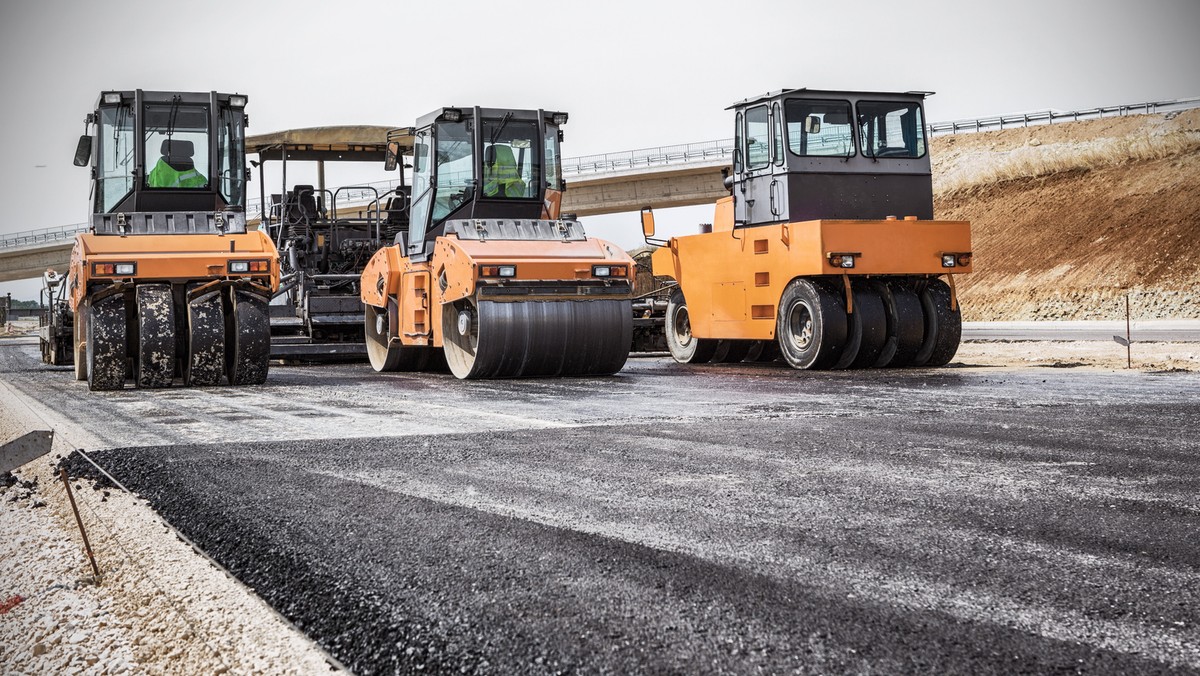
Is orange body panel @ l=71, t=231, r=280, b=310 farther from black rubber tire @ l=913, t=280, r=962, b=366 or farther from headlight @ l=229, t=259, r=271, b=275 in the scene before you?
black rubber tire @ l=913, t=280, r=962, b=366

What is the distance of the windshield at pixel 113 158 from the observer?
12211mm

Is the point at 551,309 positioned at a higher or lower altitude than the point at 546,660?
higher

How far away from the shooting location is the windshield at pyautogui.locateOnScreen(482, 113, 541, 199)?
1289cm

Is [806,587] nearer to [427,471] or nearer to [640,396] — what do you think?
[427,471]

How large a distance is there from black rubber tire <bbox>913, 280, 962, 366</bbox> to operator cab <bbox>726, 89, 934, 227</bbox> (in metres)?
1.05

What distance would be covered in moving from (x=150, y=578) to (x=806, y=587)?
79.6 inches

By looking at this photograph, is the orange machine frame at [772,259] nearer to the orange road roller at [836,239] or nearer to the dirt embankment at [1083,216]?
the orange road roller at [836,239]

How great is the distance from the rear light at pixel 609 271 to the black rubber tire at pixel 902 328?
292 centimetres

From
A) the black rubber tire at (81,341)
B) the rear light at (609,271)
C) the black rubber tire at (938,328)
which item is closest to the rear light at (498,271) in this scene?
the rear light at (609,271)

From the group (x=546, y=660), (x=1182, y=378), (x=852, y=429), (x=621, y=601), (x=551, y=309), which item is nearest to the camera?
(x=546, y=660)

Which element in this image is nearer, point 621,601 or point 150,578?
point 621,601

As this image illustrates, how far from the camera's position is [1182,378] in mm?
9883

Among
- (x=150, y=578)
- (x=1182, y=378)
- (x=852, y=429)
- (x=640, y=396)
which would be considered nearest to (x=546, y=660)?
(x=150, y=578)

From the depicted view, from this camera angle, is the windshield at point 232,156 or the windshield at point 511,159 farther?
the windshield at point 511,159
